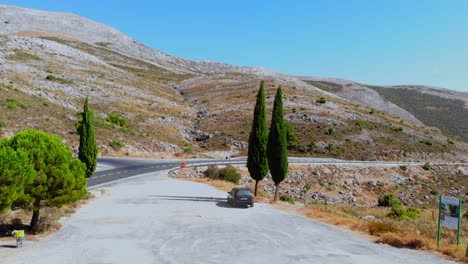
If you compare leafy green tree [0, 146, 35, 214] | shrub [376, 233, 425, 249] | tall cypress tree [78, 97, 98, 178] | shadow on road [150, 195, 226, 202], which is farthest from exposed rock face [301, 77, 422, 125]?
leafy green tree [0, 146, 35, 214]

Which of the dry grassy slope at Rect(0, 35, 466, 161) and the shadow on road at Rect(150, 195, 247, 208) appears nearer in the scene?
the shadow on road at Rect(150, 195, 247, 208)

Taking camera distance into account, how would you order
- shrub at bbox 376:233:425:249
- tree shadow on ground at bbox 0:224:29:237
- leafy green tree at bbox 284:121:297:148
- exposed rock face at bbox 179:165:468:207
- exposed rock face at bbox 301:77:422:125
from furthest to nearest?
exposed rock face at bbox 301:77:422:125
leafy green tree at bbox 284:121:297:148
exposed rock face at bbox 179:165:468:207
tree shadow on ground at bbox 0:224:29:237
shrub at bbox 376:233:425:249

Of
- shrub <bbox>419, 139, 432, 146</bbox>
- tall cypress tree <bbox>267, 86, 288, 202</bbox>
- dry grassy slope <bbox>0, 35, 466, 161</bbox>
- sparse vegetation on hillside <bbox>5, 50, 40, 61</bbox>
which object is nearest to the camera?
tall cypress tree <bbox>267, 86, 288, 202</bbox>

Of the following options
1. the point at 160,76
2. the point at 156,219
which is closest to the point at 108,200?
the point at 156,219

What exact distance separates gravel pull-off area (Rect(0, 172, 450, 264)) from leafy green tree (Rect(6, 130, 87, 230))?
1749 mm

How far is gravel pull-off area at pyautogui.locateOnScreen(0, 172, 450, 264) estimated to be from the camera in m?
15.3

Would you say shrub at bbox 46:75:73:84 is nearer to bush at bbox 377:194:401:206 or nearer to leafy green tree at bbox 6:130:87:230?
bush at bbox 377:194:401:206

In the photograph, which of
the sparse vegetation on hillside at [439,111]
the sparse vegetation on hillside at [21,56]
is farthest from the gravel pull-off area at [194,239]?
the sparse vegetation on hillside at [439,111]

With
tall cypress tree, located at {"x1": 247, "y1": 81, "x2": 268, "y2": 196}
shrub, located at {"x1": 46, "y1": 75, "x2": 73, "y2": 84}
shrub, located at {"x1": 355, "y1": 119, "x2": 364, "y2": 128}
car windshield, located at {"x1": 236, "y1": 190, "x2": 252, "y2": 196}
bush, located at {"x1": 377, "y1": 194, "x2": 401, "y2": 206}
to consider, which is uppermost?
shrub, located at {"x1": 46, "y1": 75, "x2": 73, "y2": 84}

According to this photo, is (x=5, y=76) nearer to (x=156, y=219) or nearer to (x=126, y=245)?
(x=156, y=219)

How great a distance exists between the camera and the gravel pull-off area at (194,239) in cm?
1534

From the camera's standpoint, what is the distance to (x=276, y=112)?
34.6 metres

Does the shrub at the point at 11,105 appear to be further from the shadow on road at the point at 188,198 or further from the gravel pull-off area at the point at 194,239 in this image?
the gravel pull-off area at the point at 194,239

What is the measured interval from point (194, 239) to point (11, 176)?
799 centimetres
